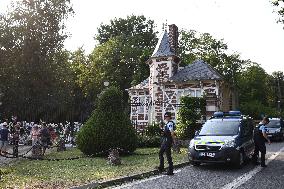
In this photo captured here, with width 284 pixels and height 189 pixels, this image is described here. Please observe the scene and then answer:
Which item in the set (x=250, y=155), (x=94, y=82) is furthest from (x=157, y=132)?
(x=94, y=82)

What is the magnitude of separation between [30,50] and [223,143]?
27.3 meters

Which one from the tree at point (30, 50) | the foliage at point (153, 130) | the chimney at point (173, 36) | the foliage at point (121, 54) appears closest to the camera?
the foliage at point (153, 130)

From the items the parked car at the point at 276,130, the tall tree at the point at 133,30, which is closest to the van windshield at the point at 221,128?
the parked car at the point at 276,130

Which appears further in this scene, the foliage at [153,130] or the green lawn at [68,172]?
the foliage at [153,130]

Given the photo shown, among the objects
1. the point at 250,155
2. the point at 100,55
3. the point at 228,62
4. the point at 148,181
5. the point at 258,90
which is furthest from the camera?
the point at 258,90

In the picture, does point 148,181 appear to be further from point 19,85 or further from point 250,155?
point 19,85

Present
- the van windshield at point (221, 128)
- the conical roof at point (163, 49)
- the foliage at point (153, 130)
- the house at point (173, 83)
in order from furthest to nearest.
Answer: the conical roof at point (163, 49), the house at point (173, 83), the foliage at point (153, 130), the van windshield at point (221, 128)

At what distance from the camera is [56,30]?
37.1 meters

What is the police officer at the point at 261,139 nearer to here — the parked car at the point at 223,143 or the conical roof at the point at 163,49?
the parked car at the point at 223,143

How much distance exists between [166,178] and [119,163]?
10.3ft

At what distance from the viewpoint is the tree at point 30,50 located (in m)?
35.4

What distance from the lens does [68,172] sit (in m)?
11.9

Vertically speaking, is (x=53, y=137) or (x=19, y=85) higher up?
(x=19, y=85)

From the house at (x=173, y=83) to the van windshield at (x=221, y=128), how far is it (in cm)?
1746
